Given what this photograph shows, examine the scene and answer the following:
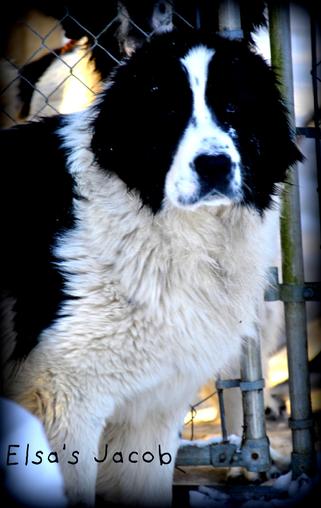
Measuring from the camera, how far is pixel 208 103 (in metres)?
2.32

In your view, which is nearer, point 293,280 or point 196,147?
point 196,147

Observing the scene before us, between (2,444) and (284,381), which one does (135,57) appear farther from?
(284,381)

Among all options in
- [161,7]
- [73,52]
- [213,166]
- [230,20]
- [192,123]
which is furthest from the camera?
[73,52]

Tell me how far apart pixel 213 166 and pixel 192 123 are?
0.20 m

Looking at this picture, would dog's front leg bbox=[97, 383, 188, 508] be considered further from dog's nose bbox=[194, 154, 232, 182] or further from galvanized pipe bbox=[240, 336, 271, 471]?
dog's nose bbox=[194, 154, 232, 182]

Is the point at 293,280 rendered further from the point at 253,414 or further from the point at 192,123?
the point at 192,123

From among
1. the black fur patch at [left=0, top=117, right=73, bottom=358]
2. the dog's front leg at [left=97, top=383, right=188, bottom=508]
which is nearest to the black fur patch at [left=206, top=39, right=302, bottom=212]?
the black fur patch at [left=0, top=117, right=73, bottom=358]

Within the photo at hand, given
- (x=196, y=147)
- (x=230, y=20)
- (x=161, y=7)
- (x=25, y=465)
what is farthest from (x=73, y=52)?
(x=25, y=465)

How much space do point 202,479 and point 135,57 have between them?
1.79 m

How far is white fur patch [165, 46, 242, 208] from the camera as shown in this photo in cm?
220

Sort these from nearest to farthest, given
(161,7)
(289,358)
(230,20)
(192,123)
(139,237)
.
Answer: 1. (192,123)
2. (139,237)
3. (230,20)
4. (289,358)
5. (161,7)

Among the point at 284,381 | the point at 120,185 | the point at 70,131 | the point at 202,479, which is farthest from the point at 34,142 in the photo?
the point at 284,381

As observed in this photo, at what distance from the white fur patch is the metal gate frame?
0.52 metres

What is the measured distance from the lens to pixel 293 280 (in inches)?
111
